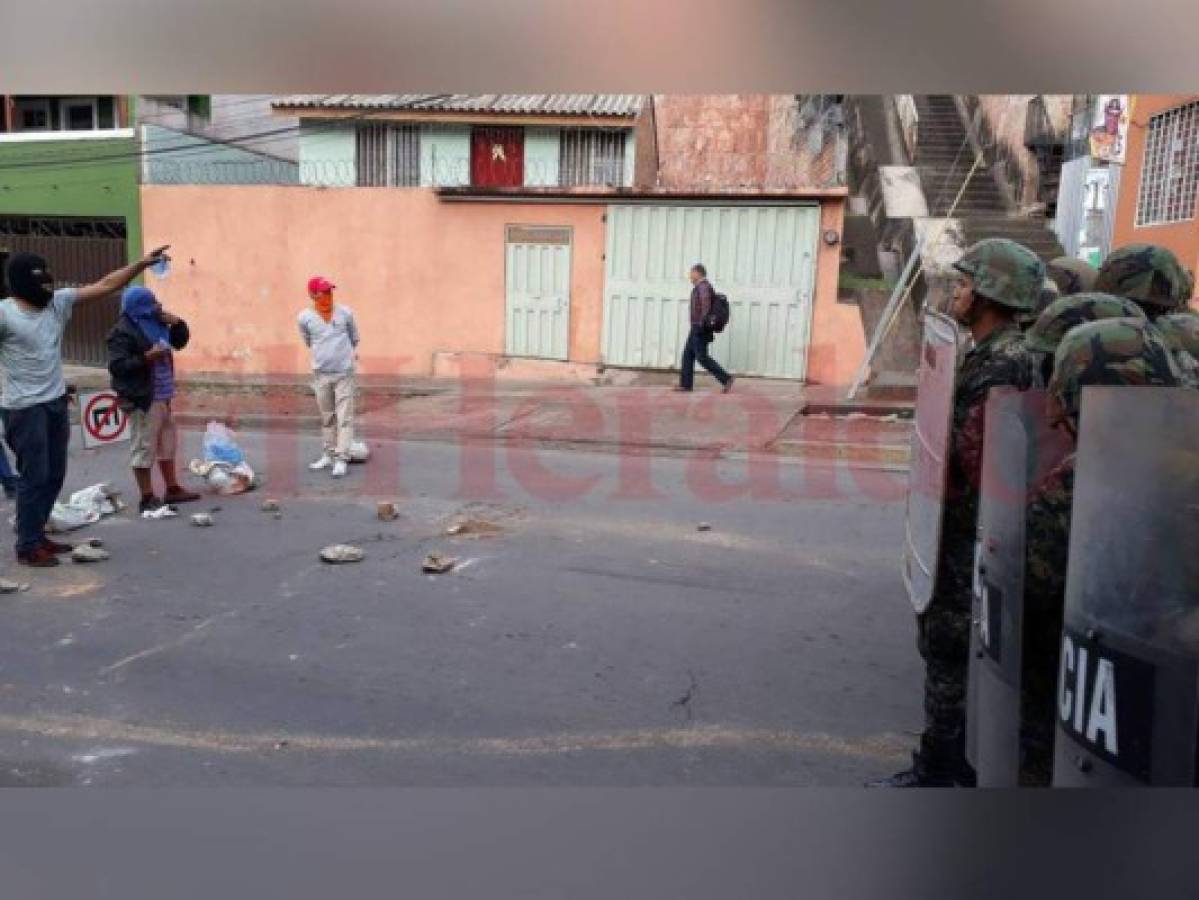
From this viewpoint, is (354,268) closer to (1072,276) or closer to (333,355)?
(333,355)

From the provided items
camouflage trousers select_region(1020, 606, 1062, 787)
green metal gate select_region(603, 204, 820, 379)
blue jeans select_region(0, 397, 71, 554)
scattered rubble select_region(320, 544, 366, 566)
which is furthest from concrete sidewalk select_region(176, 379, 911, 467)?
camouflage trousers select_region(1020, 606, 1062, 787)

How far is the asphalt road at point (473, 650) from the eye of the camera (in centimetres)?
320

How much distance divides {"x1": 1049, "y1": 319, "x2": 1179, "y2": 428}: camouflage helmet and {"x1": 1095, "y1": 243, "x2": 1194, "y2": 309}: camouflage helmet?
0.86 metres

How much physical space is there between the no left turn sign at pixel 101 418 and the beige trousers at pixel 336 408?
5.07 feet

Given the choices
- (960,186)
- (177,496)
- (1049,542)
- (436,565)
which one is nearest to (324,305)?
(177,496)

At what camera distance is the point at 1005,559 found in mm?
2000

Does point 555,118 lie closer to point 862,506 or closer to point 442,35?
point 862,506

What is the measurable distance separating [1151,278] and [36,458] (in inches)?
188

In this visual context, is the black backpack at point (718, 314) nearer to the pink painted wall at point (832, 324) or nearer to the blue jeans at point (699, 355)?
the blue jeans at point (699, 355)

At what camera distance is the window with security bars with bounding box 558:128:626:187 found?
14609mm

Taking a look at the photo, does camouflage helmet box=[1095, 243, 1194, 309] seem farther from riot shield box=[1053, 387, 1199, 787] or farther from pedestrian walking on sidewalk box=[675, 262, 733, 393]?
pedestrian walking on sidewalk box=[675, 262, 733, 393]

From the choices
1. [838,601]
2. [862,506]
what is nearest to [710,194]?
[862,506]

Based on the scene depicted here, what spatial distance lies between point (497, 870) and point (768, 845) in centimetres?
34

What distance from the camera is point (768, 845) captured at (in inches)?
50.8
